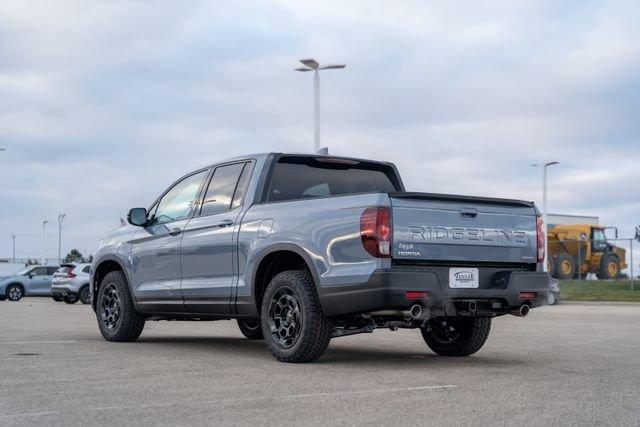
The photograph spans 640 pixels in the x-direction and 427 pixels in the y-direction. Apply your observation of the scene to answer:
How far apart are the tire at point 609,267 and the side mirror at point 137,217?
3425 cm

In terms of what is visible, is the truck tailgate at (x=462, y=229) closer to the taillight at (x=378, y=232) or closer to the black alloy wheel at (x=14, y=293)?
the taillight at (x=378, y=232)

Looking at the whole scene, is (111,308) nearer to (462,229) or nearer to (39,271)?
(462,229)

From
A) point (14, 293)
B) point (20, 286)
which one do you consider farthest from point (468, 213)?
point (20, 286)

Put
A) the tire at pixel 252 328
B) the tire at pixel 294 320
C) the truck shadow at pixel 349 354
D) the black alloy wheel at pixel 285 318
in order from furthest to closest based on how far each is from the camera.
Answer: the tire at pixel 252 328, the truck shadow at pixel 349 354, the black alloy wheel at pixel 285 318, the tire at pixel 294 320

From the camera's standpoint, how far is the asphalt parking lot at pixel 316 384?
567 centimetres

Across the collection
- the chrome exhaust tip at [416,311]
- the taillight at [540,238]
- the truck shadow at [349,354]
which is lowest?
the truck shadow at [349,354]

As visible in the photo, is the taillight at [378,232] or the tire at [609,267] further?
the tire at [609,267]

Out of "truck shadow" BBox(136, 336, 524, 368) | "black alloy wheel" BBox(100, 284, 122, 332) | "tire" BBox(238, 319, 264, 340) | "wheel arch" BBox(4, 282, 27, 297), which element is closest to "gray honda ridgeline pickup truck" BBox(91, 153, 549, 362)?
"black alloy wheel" BBox(100, 284, 122, 332)

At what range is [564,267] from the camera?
1642 inches

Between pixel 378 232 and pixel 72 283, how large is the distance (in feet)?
80.6

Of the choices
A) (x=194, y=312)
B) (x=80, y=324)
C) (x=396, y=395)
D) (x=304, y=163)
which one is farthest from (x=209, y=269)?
(x=80, y=324)

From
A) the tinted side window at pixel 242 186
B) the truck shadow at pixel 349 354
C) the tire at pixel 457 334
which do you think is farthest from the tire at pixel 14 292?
the tire at pixel 457 334

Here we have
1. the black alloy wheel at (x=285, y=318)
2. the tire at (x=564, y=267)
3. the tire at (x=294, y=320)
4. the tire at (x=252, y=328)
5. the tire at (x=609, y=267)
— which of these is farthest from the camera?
the tire at (x=609, y=267)

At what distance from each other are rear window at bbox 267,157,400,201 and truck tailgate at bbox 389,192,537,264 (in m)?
1.23
